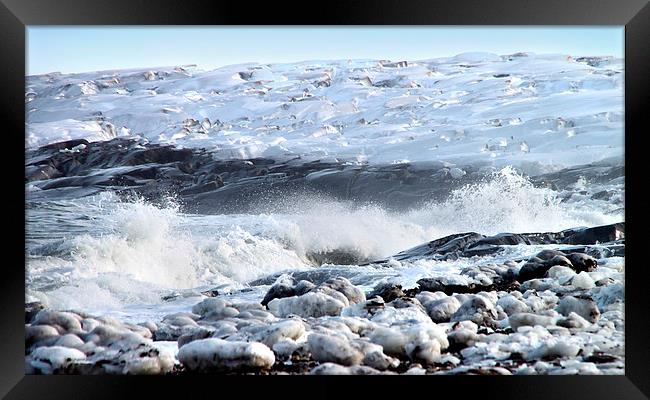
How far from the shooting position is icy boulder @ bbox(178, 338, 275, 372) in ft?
11.4

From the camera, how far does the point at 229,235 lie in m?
3.85

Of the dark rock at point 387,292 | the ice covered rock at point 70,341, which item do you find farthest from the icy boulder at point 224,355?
the dark rock at point 387,292

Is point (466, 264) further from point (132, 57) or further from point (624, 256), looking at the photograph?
point (132, 57)

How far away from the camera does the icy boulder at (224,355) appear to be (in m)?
3.47

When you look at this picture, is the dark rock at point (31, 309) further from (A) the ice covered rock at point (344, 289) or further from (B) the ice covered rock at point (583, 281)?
(B) the ice covered rock at point (583, 281)

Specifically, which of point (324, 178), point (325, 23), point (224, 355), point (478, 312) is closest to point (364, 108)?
point (324, 178)

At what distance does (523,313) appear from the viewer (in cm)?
366

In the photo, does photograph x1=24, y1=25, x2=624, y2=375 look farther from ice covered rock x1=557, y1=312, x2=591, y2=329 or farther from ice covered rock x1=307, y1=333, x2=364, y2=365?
ice covered rock x1=307, y1=333, x2=364, y2=365

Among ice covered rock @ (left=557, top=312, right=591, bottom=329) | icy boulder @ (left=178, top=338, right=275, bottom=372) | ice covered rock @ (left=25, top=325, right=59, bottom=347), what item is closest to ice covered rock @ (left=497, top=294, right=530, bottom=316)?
ice covered rock @ (left=557, top=312, right=591, bottom=329)

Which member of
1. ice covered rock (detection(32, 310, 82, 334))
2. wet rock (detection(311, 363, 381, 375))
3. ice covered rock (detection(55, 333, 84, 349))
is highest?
ice covered rock (detection(32, 310, 82, 334))

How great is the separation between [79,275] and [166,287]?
482 mm

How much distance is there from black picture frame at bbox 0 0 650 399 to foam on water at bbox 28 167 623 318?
286mm

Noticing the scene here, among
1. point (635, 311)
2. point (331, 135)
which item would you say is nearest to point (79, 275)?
point (331, 135)

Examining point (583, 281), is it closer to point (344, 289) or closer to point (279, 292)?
point (344, 289)
